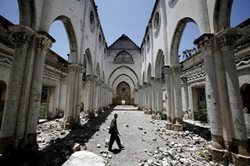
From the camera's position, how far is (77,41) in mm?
8016

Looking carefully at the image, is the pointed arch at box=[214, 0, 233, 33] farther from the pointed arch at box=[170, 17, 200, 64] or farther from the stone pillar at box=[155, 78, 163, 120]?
the stone pillar at box=[155, 78, 163, 120]

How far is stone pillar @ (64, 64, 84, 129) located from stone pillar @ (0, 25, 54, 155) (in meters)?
3.50

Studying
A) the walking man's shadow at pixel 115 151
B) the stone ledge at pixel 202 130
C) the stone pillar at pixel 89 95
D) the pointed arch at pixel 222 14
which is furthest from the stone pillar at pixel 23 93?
the stone pillar at pixel 89 95

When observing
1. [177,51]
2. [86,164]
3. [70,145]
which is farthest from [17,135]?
[177,51]

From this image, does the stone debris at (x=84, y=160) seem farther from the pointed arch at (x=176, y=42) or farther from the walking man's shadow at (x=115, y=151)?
the pointed arch at (x=176, y=42)

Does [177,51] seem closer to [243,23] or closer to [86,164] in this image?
[243,23]

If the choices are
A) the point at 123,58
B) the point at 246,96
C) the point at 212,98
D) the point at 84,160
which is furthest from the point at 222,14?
the point at 123,58

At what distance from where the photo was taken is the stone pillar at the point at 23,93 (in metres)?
3.64

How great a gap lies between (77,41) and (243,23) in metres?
8.87

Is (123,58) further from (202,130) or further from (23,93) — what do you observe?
(23,93)

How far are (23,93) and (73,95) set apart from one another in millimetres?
4068

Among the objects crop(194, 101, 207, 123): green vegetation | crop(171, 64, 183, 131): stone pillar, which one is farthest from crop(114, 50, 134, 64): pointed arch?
crop(171, 64, 183, 131): stone pillar

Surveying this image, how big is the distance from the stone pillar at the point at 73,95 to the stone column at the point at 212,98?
693 cm

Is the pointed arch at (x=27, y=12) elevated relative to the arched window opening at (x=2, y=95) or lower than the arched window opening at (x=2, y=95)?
elevated
